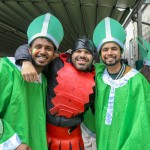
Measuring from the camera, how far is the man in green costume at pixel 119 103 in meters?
2.31

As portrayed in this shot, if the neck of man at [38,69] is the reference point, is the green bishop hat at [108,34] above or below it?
above

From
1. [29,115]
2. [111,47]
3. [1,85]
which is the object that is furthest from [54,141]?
[111,47]

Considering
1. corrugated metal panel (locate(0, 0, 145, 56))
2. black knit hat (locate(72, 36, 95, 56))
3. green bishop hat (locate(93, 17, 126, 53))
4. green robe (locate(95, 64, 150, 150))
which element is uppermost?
corrugated metal panel (locate(0, 0, 145, 56))

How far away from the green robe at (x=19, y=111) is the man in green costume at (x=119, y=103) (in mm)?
513

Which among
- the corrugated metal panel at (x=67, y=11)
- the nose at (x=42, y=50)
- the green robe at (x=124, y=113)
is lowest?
the green robe at (x=124, y=113)

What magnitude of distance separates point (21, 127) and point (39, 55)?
577 mm

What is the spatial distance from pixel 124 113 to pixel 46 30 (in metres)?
0.95

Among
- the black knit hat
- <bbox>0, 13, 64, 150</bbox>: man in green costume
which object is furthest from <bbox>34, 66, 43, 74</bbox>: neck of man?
the black knit hat

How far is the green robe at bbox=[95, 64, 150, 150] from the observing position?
2.30m

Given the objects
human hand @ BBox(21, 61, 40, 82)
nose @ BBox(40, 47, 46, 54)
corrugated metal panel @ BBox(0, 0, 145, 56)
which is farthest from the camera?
corrugated metal panel @ BBox(0, 0, 145, 56)

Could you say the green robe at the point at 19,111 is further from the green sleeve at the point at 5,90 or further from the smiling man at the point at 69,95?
the smiling man at the point at 69,95

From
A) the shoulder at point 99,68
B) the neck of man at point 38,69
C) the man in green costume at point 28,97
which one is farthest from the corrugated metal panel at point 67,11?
the neck of man at point 38,69

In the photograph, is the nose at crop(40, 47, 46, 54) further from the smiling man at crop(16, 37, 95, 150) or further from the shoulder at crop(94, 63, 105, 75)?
the shoulder at crop(94, 63, 105, 75)

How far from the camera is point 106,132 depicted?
7.97ft
